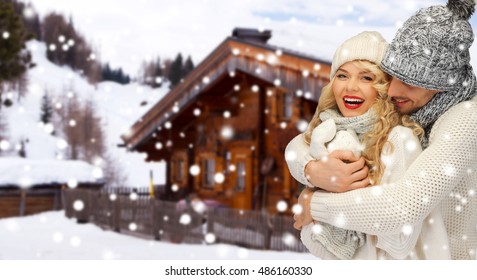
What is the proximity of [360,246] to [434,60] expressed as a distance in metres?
0.73

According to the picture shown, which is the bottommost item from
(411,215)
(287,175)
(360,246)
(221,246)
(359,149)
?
(221,246)

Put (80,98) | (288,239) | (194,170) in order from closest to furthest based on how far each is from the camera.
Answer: (288,239)
(194,170)
(80,98)

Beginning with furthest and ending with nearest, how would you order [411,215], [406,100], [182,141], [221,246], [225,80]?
[182,141], [225,80], [221,246], [406,100], [411,215]

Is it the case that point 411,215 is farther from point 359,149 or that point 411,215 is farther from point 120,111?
point 120,111

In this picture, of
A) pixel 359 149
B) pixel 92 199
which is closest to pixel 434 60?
pixel 359 149

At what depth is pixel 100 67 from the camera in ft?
205

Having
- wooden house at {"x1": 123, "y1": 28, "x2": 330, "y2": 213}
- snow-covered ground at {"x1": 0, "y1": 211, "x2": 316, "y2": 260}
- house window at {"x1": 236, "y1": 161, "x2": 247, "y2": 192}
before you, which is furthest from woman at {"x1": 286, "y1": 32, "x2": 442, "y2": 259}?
house window at {"x1": 236, "y1": 161, "x2": 247, "y2": 192}

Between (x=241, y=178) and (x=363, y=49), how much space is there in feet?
40.3

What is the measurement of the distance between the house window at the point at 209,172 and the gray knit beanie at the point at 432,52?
13638 mm

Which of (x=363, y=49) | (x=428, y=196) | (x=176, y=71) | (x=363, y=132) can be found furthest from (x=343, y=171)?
(x=176, y=71)

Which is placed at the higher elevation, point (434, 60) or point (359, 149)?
point (434, 60)

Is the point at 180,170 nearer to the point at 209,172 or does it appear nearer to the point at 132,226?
the point at 209,172

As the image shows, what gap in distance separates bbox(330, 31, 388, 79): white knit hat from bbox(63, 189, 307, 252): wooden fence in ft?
30.0

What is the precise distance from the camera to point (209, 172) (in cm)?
1619
